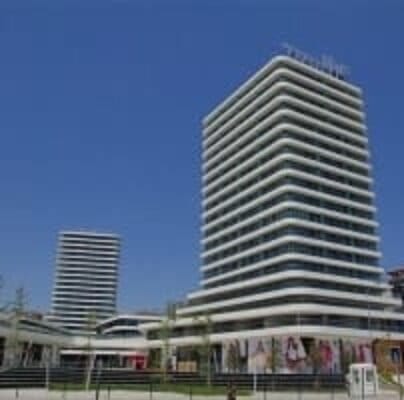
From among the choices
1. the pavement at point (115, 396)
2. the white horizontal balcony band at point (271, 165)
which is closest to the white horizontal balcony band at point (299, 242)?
the white horizontal balcony band at point (271, 165)

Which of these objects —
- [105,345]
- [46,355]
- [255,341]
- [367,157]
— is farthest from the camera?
[105,345]

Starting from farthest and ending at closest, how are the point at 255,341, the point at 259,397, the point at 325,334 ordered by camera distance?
the point at 255,341
the point at 325,334
the point at 259,397

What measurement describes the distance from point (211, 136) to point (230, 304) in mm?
38874

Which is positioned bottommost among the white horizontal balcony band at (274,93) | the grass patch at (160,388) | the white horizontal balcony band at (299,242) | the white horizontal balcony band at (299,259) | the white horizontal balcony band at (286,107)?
the grass patch at (160,388)

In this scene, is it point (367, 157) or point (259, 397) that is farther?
point (367, 157)

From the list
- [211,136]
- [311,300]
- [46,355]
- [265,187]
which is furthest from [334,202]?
[46,355]

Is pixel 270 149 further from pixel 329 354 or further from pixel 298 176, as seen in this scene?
pixel 329 354

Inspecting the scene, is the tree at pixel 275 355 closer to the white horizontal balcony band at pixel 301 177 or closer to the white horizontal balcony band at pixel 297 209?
the white horizontal balcony band at pixel 297 209

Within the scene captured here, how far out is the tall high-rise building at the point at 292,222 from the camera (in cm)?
10744

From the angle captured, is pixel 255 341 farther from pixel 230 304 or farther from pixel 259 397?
pixel 259 397

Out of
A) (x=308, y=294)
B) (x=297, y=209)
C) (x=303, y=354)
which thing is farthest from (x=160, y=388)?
(x=297, y=209)

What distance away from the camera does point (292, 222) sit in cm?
10962

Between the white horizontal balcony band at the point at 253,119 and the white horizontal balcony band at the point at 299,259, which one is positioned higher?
the white horizontal balcony band at the point at 253,119

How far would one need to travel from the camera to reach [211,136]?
144 metres
